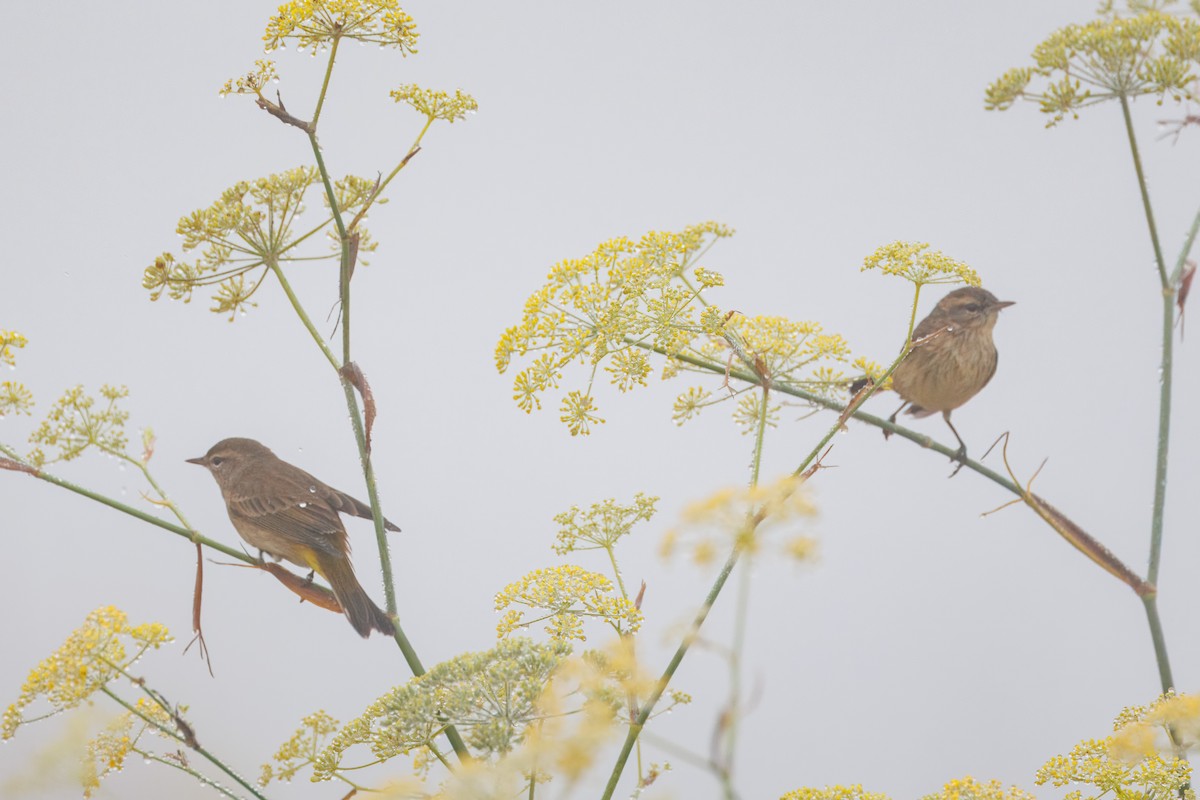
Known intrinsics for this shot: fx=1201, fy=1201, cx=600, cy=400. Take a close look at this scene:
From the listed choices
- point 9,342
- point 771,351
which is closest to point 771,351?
point 771,351

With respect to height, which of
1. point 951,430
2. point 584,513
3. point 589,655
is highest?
point 951,430

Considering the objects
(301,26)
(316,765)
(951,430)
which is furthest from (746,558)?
(951,430)

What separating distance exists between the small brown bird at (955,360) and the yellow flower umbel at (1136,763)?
53.3 inches

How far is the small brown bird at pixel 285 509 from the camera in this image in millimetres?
2242

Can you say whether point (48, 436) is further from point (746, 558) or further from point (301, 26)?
point (746, 558)

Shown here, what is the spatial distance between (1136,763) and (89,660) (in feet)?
4.13

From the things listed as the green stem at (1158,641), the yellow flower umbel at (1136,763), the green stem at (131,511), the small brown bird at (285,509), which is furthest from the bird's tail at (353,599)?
the green stem at (1158,641)

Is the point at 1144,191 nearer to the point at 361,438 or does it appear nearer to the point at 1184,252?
the point at 1184,252

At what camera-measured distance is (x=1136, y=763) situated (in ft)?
4.72

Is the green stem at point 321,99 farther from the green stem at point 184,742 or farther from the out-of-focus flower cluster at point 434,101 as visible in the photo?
the green stem at point 184,742

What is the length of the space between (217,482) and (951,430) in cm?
184

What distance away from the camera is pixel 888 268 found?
160 cm

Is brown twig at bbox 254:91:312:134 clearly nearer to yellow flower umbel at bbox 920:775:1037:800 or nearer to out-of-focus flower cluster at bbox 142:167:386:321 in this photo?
out-of-focus flower cluster at bbox 142:167:386:321

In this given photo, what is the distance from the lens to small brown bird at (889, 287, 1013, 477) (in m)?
2.82
